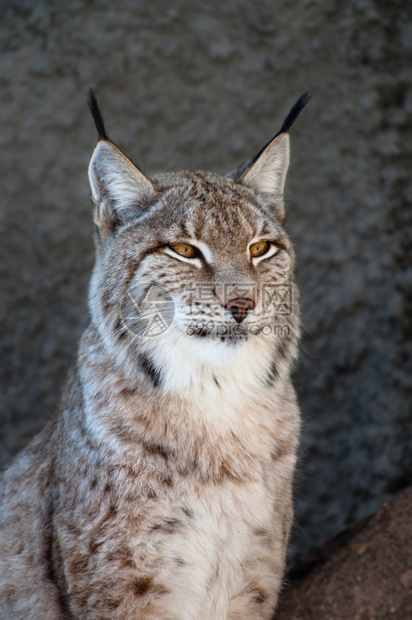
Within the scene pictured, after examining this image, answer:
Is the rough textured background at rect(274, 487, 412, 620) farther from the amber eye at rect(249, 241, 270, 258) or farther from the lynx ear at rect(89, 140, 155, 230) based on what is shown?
the lynx ear at rect(89, 140, 155, 230)

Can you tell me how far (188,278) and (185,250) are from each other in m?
0.15

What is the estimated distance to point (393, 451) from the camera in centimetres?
491

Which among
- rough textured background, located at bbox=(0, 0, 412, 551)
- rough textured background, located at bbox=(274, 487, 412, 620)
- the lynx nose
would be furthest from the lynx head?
rough textured background, located at bbox=(0, 0, 412, 551)

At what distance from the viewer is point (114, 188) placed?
125 inches

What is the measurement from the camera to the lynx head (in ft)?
9.37

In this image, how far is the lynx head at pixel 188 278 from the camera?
286cm

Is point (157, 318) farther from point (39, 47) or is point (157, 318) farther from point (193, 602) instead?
point (39, 47)

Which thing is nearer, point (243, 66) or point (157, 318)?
point (157, 318)

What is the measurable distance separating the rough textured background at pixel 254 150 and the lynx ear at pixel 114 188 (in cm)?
187

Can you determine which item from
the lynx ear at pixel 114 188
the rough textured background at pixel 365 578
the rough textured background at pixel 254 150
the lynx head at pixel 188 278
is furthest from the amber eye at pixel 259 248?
the rough textured background at pixel 254 150

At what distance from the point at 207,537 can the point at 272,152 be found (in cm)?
168

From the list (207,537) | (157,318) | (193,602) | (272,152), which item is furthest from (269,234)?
(193,602)

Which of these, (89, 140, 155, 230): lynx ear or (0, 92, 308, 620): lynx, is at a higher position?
(89, 140, 155, 230): lynx ear

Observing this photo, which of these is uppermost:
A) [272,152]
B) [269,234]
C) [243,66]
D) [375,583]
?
[243,66]
